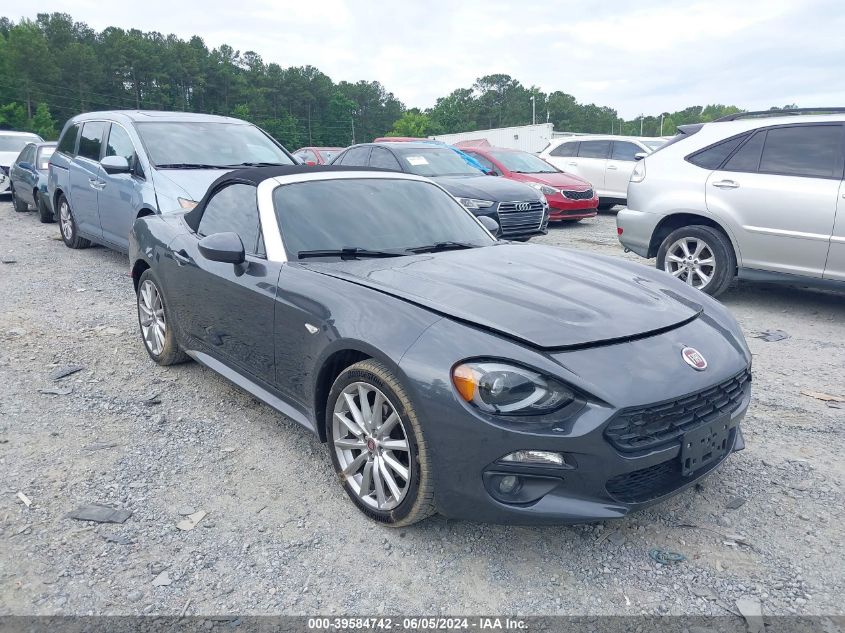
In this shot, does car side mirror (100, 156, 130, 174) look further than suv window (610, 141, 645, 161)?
No

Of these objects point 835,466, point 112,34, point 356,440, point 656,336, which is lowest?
point 835,466

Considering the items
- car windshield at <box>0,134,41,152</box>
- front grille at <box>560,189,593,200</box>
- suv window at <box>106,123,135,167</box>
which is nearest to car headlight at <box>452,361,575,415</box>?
suv window at <box>106,123,135,167</box>

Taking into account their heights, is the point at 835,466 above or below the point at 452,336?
below

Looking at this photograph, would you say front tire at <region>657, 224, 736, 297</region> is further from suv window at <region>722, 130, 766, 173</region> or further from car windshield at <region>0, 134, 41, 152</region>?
car windshield at <region>0, 134, 41, 152</region>

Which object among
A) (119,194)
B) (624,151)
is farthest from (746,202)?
(624,151)

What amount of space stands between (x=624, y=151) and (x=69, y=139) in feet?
34.8

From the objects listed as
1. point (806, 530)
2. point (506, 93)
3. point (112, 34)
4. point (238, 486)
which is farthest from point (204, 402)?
point (506, 93)

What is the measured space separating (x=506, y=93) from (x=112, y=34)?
81.4m

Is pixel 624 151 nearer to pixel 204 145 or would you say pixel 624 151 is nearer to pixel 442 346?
pixel 204 145

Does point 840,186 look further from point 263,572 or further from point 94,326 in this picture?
point 94,326

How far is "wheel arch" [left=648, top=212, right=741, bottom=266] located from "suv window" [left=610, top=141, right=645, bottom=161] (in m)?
7.60

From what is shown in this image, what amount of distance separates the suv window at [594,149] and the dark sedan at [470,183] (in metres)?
4.66

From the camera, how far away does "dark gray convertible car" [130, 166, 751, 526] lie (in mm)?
2393

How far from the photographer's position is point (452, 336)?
2.54 m
